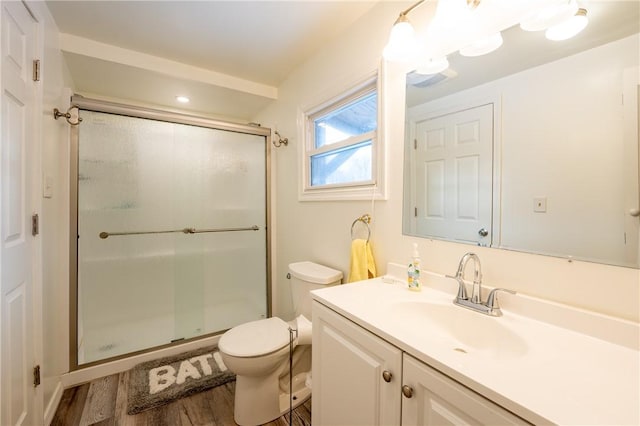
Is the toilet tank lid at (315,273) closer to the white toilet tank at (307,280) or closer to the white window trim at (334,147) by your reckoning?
the white toilet tank at (307,280)

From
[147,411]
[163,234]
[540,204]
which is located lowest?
[147,411]

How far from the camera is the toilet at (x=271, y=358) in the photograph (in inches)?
54.2

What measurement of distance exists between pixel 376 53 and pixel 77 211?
2.10m

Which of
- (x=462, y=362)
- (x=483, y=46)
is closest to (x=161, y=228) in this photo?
(x=462, y=362)

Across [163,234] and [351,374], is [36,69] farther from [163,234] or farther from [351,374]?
[351,374]

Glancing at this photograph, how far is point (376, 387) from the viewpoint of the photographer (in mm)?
811

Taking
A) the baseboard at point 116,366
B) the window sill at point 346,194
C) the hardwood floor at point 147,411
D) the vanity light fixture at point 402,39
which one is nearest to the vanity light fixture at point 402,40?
the vanity light fixture at point 402,39

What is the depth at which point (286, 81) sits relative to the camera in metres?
2.27

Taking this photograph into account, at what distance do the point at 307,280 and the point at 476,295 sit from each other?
93cm

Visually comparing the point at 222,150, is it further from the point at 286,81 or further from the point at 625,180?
the point at 625,180

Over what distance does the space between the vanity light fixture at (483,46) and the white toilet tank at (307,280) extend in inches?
48.3

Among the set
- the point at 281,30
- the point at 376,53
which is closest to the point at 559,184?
the point at 376,53

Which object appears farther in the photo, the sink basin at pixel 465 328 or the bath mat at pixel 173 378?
the bath mat at pixel 173 378

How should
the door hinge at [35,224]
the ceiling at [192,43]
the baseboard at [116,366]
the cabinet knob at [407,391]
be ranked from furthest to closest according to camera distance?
1. the baseboard at [116,366]
2. the ceiling at [192,43]
3. the door hinge at [35,224]
4. the cabinet knob at [407,391]
